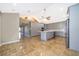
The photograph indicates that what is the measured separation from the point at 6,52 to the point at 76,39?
1371 mm

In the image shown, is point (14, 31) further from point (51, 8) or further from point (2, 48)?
point (51, 8)

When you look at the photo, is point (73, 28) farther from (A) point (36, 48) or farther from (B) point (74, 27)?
(A) point (36, 48)

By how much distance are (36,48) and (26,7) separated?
0.82 m

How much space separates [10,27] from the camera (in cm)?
209

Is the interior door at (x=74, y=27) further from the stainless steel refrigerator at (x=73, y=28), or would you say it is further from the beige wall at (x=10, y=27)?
the beige wall at (x=10, y=27)

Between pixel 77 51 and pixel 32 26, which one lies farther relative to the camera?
pixel 32 26

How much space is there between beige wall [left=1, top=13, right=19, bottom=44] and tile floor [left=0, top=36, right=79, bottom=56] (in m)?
0.12

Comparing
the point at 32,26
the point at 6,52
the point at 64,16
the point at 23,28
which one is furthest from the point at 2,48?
the point at 64,16

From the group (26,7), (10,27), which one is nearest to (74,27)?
(26,7)

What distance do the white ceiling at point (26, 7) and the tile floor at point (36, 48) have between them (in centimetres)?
55

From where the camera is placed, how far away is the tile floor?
78.9 inches

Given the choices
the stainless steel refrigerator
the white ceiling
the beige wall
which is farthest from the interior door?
the beige wall

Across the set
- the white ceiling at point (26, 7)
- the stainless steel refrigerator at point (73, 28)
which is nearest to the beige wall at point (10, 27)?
the white ceiling at point (26, 7)

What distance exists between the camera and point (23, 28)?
82.0 inches
